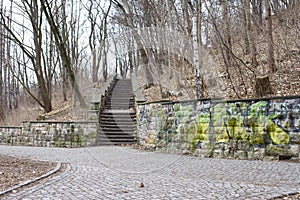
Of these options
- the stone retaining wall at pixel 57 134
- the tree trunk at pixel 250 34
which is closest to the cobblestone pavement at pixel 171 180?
the stone retaining wall at pixel 57 134

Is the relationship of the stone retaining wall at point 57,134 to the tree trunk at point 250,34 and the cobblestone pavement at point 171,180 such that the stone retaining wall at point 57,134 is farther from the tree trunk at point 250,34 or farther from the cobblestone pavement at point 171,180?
the tree trunk at point 250,34

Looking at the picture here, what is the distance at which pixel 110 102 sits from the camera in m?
16.3

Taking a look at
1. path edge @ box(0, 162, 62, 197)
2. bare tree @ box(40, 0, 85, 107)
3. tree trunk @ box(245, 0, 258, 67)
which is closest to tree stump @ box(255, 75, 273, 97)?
tree trunk @ box(245, 0, 258, 67)

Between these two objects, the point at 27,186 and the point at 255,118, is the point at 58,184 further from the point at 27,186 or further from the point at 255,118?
the point at 255,118

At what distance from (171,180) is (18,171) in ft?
10.0

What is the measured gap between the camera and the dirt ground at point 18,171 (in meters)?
5.35

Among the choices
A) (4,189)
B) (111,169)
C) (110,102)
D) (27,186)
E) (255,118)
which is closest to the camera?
(4,189)

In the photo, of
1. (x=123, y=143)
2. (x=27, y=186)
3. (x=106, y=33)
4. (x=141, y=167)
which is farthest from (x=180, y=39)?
(x=106, y=33)

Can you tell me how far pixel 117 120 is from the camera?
45.3 ft

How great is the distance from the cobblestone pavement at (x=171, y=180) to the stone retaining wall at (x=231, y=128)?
1.69ft

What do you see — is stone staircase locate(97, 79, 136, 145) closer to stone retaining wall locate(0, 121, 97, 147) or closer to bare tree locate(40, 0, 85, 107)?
stone retaining wall locate(0, 121, 97, 147)

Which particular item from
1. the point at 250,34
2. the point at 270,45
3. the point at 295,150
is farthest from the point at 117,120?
the point at 295,150

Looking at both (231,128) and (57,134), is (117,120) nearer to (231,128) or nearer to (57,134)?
(57,134)

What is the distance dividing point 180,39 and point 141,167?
652cm
